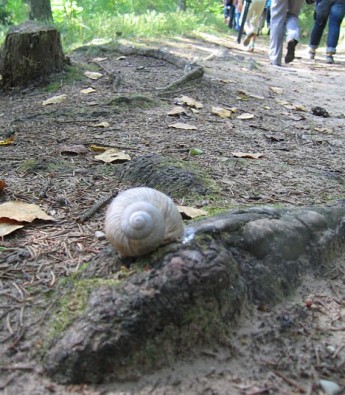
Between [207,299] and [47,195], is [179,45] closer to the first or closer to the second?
[47,195]

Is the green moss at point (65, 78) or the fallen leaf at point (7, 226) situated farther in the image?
the green moss at point (65, 78)

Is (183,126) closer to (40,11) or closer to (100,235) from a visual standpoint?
(100,235)

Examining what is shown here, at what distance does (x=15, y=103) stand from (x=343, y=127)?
10.5 ft

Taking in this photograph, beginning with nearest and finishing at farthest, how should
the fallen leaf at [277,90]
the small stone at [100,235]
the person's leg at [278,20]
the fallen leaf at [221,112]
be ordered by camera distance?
the small stone at [100,235]
the fallen leaf at [221,112]
the fallen leaf at [277,90]
the person's leg at [278,20]

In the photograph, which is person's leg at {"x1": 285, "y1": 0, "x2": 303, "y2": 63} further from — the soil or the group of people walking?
the soil

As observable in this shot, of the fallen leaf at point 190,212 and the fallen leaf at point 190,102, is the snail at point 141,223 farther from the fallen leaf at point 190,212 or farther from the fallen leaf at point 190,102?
the fallen leaf at point 190,102

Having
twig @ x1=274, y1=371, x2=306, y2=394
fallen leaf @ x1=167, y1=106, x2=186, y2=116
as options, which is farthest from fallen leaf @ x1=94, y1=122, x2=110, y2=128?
twig @ x1=274, y1=371, x2=306, y2=394

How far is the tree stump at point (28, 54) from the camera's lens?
187 inches

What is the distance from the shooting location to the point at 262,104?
495 cm

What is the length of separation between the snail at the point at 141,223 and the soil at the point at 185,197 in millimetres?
327

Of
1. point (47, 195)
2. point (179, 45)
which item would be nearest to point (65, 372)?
point (47, 195)

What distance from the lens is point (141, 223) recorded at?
1439mm

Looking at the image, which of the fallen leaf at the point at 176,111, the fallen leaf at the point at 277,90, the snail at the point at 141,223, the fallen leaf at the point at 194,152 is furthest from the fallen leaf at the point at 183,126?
the fallen leaf at the point at 277,90

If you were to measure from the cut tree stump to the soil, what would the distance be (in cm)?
5
